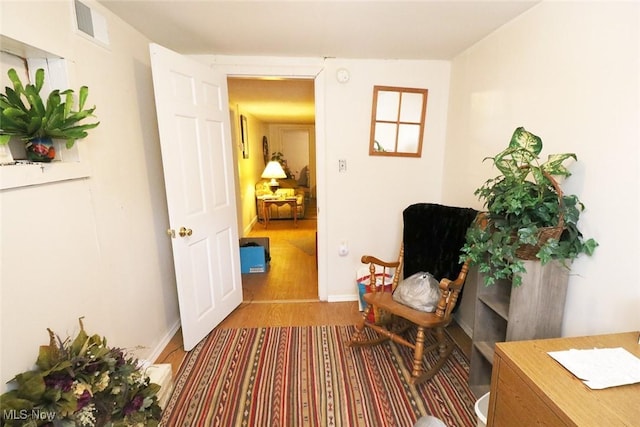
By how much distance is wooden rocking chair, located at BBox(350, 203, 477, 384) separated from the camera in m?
1.68

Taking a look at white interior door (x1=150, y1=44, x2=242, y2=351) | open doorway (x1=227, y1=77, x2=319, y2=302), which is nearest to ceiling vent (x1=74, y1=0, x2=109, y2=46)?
white interior door (x1=150, y1=44, x2=242, y2=351)

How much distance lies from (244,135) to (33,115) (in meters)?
3.79

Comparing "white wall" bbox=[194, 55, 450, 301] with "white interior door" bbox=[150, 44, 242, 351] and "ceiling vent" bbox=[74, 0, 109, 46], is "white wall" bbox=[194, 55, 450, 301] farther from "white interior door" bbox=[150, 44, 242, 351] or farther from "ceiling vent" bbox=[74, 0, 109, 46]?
"ceiling vent" bbox=[74, 0, 109, 46]

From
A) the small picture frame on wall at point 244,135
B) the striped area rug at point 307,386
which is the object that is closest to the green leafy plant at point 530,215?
the striped area rug at point 307,386

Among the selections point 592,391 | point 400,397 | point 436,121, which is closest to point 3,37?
point 592,391

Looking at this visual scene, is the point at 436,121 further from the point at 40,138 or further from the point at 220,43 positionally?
the point at 40,138

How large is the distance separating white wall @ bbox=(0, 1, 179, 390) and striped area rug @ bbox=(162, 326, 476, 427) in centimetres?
46

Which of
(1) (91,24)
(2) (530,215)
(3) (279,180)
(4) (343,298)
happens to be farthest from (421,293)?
(3) (279,180)

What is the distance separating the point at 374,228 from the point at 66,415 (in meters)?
2.15

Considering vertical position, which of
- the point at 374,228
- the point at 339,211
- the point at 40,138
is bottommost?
the point at 374,228

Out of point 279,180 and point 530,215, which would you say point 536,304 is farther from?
point 279,180

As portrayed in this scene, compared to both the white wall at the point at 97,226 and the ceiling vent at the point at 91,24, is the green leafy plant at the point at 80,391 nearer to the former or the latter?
the white wall at the point at 97,226

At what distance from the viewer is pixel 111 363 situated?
1.15m

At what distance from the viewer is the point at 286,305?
8.63 feet
